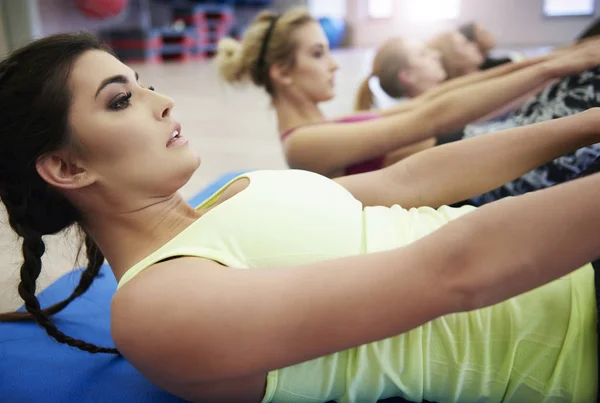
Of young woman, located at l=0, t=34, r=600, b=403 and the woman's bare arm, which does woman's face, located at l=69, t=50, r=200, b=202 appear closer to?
young woman, located at l=0, t=34, r=600, b=403

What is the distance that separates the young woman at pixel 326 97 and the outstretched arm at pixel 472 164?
0.47 metres

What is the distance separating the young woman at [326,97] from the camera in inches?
59.5

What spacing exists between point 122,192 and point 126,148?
0.07 meters

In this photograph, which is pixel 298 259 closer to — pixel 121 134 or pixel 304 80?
pixel 121 134

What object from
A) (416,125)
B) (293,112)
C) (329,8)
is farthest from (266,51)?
(329,8)

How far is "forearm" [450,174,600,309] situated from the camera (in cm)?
60

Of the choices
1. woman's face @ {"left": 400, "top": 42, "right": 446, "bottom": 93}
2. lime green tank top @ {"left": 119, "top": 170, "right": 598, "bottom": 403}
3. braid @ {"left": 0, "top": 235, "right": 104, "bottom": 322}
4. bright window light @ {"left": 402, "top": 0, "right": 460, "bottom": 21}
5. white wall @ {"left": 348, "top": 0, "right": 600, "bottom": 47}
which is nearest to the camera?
lime green tank top @ {"left": 119, "top": 170, "right": 598, "bottom": 403}

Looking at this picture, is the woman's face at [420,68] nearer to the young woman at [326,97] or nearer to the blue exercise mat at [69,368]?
the young woman at [326,97]

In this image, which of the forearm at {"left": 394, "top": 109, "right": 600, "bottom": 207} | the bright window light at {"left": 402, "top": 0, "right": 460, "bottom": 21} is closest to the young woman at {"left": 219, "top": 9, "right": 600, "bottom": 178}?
the forearm at {"left": 394, "top": 109, "right": 600, "bottom": 207}

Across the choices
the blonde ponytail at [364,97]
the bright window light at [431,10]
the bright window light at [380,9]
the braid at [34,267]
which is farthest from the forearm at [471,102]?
the bright window light at [380,9]

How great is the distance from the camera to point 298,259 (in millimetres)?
777

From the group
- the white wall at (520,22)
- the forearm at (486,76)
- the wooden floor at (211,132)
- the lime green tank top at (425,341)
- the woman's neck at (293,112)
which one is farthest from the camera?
the white wall at (520,22)

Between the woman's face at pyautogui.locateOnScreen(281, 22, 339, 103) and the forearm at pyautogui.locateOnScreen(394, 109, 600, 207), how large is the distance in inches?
34.5

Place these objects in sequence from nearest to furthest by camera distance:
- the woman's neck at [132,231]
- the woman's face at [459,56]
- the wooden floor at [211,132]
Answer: the woman's neck at [132,231] < the wooden floor at [211,132] < the woman's face at [459,56]
